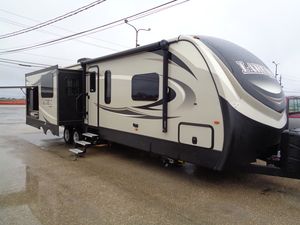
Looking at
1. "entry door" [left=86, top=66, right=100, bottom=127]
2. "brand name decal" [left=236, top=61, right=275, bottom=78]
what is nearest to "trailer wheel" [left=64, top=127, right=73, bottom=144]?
"entry door" [left=86, top=66, right=100, bottom=127]

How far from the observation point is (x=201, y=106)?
4.47 meters

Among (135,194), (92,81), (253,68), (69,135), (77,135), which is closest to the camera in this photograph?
(135,194)

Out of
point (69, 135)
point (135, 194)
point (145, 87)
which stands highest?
point (145, 87)

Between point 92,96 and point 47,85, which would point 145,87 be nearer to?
point 92,96

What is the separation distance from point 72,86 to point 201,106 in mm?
5218

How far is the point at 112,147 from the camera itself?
860 cm

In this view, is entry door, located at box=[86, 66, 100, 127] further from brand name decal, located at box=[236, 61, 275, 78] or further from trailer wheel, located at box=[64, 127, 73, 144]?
brand name decal, located at box=[236, 61, 275, 78]

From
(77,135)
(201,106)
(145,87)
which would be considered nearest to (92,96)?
(77,135)

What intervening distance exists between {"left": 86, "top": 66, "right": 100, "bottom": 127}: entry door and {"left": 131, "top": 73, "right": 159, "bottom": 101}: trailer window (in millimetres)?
1911

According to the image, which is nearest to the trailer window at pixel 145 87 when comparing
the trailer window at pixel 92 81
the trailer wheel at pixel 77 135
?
the trailer window at pixel 92 81

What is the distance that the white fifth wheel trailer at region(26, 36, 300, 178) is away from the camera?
13.6ft

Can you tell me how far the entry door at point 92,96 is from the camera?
7531 millimetres

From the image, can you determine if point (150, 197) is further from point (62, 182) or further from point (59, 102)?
point (59, 102)

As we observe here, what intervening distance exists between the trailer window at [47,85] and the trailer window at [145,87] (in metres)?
3.68
